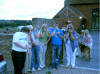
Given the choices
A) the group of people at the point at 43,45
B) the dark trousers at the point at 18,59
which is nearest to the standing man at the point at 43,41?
the group of people at the point at 43,45

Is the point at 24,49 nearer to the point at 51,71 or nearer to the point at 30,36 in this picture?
the point at 30,36

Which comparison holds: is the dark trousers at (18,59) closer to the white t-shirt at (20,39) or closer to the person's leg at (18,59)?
the person's leg at (18,59)

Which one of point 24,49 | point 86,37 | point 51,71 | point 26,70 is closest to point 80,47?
point 86,37

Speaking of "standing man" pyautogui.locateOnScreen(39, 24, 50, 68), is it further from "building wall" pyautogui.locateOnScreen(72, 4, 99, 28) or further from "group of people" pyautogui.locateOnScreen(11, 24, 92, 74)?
"building wall" pyautogui.locateOnScreen(72, 4, 99, 28)

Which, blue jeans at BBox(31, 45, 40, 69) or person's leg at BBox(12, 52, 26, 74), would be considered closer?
person's leg at BBox(12, 52, 26, 74)

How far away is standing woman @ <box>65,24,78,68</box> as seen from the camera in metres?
6.66

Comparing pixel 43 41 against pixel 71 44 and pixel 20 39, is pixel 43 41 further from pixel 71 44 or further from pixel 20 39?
pixel 20 39

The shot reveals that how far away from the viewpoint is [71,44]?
22.1ft

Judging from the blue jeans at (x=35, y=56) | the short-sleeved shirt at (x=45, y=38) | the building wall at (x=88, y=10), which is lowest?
the blue jeans at (x=35, y=56)

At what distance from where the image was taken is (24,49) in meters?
4.89

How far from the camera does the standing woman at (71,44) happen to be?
6656 mm

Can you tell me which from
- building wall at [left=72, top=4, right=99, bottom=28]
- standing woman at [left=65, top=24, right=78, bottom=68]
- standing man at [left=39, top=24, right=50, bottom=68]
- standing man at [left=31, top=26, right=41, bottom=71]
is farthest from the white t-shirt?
building wall at [left=72, top=4, right=99, bottom=28]

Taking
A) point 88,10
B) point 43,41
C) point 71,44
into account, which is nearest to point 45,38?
point 43,41

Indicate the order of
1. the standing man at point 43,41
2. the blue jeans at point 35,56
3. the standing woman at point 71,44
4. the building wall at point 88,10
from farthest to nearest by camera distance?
1. the building wall at point 88,10
2. the standing woman at point 71,44
3. the standing man at point 43,41
4. the blue jeans at point 35,56
